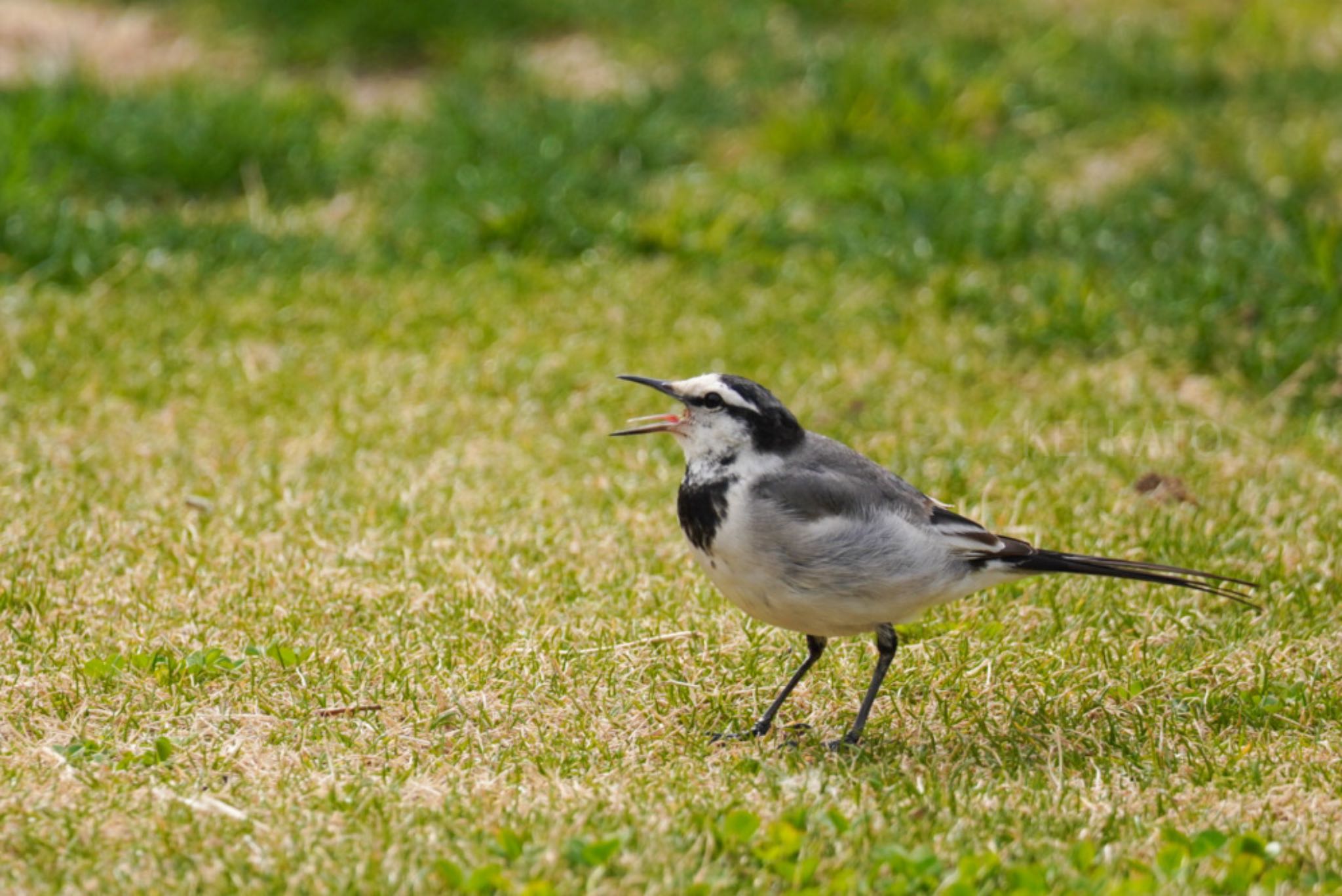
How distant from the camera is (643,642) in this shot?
4770 millimetres

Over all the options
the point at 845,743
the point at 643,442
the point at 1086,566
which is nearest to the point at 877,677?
the point at 845,743

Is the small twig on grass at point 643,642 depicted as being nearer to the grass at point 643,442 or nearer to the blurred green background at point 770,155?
the grass at point 643,442

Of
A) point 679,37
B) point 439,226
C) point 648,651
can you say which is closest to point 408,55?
point 679,37

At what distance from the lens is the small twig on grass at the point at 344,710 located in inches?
171

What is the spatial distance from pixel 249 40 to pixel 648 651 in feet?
23.6

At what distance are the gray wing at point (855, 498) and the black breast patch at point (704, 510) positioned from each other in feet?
0.31

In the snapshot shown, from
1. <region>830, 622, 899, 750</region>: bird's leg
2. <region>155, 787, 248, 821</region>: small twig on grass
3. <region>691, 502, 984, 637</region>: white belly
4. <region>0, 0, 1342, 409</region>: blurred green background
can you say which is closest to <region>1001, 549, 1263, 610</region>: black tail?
<region>691, 502, 984, 637</region>: white belly

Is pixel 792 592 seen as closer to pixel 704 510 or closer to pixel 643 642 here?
pixel 704 510

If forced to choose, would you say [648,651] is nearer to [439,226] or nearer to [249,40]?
[439,226]

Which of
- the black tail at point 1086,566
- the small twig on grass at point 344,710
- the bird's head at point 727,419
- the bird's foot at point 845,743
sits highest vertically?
the bird's head at point 727,419

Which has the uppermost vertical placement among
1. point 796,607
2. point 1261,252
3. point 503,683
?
point 1261,252

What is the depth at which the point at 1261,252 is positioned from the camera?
25.6 feet

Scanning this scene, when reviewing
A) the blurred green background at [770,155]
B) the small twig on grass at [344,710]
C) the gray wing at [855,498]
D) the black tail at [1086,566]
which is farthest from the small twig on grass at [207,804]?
the blurred green background at [770,155]

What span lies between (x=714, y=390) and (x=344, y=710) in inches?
49.7
